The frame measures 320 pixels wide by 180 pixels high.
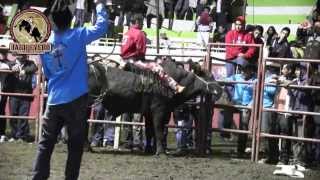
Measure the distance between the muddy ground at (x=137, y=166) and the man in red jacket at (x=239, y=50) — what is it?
70.3 inches

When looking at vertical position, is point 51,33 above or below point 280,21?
below

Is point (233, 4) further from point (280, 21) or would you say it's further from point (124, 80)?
point (124, 80)

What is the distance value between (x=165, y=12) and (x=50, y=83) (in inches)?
642

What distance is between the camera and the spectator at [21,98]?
43.6 feet

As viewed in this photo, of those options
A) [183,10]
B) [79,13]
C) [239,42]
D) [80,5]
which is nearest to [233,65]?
[239,42]

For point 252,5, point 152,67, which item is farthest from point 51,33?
point 252,5

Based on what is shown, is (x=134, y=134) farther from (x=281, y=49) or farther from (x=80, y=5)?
(x=80, y=5)

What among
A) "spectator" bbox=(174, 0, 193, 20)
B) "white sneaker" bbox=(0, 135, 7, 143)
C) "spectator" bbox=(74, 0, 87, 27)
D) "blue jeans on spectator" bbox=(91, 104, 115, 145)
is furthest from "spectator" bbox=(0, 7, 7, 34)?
"blue jeans on spectator" bbox=(91, 104, 115, 145)

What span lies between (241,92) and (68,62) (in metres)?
5.55

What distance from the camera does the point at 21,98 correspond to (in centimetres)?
1346

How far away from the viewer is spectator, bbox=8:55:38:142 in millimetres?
13281

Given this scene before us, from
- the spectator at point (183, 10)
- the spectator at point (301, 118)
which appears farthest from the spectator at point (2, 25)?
the spectator at point (301, 118)

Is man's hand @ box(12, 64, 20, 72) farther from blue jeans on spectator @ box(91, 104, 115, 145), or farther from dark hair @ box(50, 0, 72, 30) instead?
dark hair @ box(50, 0, 72, 30)

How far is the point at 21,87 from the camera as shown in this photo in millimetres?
13469
